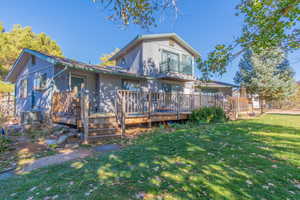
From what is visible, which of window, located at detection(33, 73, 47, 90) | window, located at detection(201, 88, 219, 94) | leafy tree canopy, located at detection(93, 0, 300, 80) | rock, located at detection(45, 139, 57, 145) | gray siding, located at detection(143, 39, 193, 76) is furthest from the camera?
window, located at detection(201, 88, 219, 94)

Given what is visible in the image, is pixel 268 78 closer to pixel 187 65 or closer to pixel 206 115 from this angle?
pixel 187 65

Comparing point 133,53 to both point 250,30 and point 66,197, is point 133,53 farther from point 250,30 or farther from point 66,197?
point 66,197

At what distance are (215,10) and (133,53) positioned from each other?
721 cm

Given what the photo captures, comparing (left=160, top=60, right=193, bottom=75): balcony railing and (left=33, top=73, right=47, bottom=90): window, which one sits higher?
(left=160, top=60, right=193, bottom=75): balcony railing

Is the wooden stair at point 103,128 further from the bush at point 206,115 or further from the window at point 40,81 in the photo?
the window at point 40,81

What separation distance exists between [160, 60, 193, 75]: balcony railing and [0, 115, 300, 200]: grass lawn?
8931 millimetres

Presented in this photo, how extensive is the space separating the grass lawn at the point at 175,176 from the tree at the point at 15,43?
21.3 meters

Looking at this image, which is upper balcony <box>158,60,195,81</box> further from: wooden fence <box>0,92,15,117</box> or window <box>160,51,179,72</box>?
wooden fence <box>0,92,15,117</box>

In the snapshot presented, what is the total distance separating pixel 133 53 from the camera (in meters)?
12.7

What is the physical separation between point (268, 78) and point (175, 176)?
18156 millimetres

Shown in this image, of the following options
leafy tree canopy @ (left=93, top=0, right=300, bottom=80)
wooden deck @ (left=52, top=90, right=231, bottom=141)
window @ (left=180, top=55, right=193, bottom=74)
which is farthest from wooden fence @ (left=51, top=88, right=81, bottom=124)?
window @ (left=180, top=55, right=193, bottom=74)

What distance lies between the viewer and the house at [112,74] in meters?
8.74

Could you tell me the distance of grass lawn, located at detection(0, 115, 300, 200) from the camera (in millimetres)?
2131

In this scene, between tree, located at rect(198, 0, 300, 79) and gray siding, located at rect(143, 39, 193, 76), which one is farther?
gray siding, located at rect(143, 39, 193, 76)
